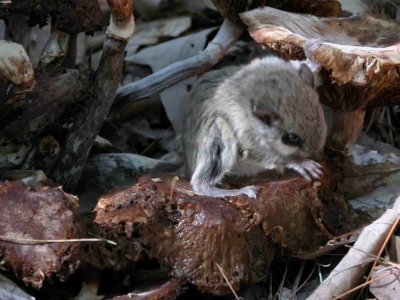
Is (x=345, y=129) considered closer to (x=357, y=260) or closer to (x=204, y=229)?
(x=357, y=260)

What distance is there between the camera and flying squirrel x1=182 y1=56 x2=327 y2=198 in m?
3.53

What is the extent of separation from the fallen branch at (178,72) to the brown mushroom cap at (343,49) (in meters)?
0.48

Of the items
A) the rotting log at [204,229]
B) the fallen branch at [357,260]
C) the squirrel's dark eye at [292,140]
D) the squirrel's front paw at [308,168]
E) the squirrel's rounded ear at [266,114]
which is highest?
the squirrel's rounded ear at [266,114]

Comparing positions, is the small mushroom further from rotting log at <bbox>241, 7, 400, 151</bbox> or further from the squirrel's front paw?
the squirrel's front paw

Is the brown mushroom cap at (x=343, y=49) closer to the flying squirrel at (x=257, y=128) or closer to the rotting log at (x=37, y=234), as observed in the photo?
the flying squirrel at (x=257, y=128)

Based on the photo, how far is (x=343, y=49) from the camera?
11.4ft

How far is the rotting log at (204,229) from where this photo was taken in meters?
3.17

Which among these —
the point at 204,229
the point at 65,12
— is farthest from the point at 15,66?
the point at 204,229

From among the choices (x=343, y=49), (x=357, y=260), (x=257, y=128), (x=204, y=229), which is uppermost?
(x=343, y=49)

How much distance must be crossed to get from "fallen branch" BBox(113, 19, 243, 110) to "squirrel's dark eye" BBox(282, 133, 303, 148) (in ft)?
3.20

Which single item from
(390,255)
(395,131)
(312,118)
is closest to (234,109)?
(312,118)

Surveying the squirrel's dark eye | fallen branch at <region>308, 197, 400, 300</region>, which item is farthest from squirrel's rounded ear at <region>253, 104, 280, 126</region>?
Answer: fallen branch at <region>308, 197, 400, 300</region>

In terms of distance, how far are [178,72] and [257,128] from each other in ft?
2.89

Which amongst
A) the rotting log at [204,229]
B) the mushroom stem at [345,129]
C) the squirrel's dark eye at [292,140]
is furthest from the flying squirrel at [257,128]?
the mushroom stem at [345,129]
